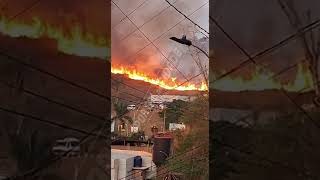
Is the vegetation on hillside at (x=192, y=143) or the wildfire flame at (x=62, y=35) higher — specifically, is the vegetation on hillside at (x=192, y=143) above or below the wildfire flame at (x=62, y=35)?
below

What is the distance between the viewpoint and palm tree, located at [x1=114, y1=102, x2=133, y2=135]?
1.94 meters

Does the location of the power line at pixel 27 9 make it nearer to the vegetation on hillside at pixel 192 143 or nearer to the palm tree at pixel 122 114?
the palm tree at pixel 122 114

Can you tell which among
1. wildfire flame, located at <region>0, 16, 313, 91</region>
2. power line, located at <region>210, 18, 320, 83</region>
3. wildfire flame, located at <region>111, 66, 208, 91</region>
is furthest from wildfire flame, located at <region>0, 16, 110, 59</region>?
power line, located at <region>210, 18, 320, 83</region>

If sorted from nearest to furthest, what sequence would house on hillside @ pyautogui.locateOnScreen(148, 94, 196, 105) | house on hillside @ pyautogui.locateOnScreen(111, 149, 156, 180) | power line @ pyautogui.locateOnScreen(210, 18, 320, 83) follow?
power line @ pyautogui.locateOnScreen(210, 18, 320, 83) → house on hillside @ pyautogui.locateOnScreen(111, 149, 156, 180) → house on hillside @ pyautogui.locateOnScreen(148, 94, 196, 105)

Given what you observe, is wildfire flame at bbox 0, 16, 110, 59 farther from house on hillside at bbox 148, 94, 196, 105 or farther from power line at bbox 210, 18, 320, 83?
power line at bbox 210, 18, 320, 83

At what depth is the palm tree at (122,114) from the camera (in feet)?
6.35

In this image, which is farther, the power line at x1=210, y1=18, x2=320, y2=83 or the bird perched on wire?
the bird perched on wire

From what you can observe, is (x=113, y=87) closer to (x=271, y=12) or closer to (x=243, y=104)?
(x=243, y=104)

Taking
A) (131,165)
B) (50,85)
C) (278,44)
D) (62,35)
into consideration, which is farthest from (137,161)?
(278,44)

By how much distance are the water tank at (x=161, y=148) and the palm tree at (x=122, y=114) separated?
0.49ft

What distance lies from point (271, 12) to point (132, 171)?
963 mm

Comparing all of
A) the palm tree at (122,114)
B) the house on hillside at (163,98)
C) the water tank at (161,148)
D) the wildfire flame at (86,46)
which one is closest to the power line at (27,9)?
the wildfire flame at (86,46)

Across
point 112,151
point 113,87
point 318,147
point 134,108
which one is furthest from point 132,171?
point 318,147

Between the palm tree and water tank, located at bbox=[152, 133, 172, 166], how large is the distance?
0.15 m
